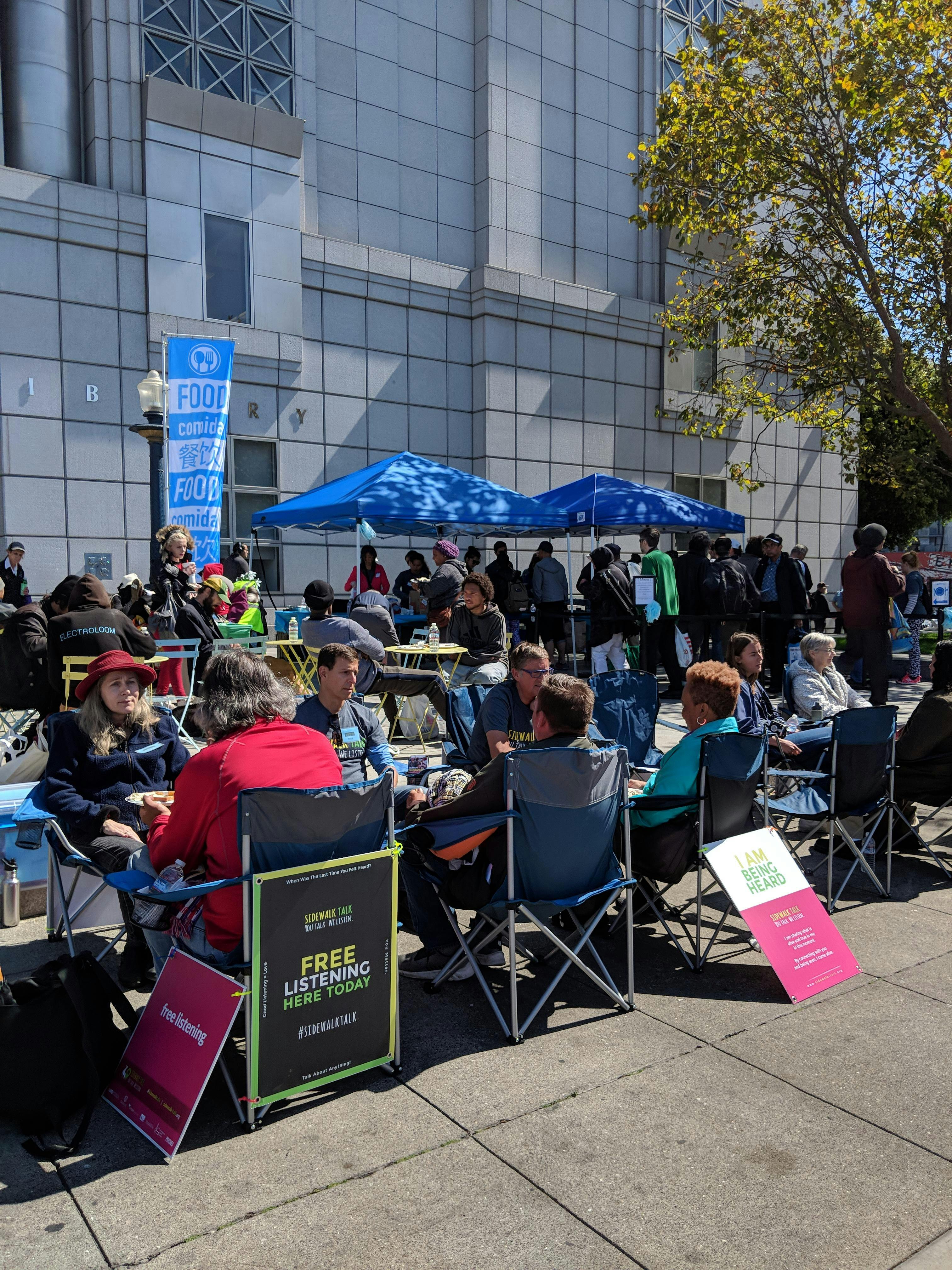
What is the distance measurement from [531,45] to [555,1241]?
2169 centimetres

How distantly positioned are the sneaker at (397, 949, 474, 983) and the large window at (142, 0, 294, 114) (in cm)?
1592

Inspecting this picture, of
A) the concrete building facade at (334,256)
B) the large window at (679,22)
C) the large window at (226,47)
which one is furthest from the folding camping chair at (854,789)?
the large window at (679,22)

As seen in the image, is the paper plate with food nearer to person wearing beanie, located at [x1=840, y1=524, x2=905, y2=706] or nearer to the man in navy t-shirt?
the man in navy t-shirt

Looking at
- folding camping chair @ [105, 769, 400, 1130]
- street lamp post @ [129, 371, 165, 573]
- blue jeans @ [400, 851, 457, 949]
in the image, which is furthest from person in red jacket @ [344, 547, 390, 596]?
folding camping chair @ [105, 769, 400, 1130]

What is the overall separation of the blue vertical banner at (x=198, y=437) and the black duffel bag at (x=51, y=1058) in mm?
9619

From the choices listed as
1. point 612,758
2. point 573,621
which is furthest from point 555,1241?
point 573,621

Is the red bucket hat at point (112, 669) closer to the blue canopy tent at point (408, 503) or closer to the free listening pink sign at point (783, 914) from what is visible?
the free listening pink sign at point (783, 914)

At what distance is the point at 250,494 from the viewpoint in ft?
55.5

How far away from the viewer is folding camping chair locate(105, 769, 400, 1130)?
3.04 metres

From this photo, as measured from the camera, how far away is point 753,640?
5.92 m

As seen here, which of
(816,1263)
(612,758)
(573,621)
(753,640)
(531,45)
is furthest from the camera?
(531,45)

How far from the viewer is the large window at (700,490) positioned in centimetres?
2230

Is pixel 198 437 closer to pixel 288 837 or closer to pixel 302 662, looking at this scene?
pixel 302 662

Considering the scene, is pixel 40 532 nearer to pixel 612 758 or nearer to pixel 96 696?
pixel 96 696
